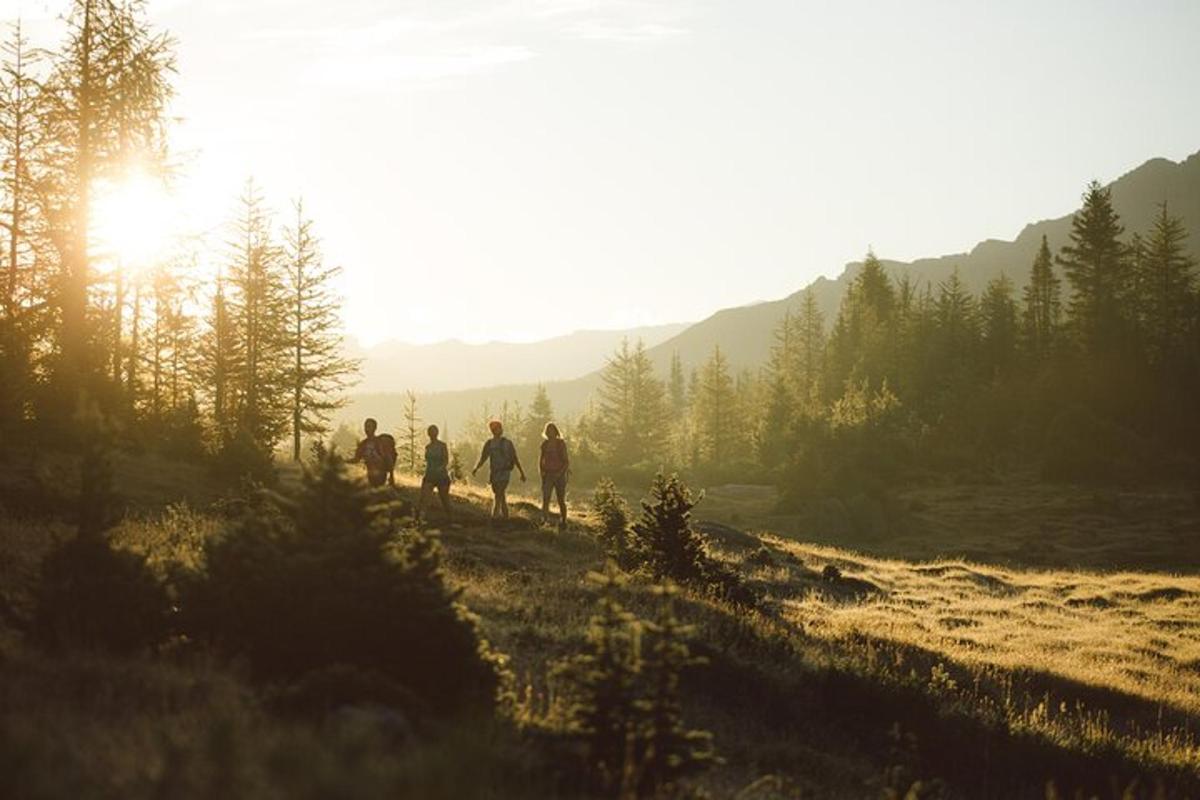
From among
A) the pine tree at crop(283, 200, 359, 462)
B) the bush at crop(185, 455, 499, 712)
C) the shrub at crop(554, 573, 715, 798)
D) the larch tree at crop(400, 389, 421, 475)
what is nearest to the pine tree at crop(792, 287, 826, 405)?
the larch tree at crop(400, 389, 421, 475)

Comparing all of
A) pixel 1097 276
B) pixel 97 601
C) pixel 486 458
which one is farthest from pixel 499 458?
pixel 1097 276

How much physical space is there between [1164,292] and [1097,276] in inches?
263

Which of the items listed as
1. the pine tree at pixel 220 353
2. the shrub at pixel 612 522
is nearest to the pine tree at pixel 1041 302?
the pine tree at pixel 220 353

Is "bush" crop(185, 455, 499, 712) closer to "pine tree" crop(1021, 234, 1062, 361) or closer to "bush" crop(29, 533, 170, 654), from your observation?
"bush" crop(29, 533, 170, 654)

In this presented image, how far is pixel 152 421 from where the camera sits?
2644 centimetres

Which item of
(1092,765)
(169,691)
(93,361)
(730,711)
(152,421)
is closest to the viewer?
(169,691)

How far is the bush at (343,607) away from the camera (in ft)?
21.1

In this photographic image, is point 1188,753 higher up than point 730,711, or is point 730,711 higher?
point 730,711

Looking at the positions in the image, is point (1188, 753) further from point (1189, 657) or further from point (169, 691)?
point (169, 691)

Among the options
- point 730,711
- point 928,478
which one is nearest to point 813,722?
point 730,711

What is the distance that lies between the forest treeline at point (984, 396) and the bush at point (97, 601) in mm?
48849

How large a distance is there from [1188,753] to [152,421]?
26.1m

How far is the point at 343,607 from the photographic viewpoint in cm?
652

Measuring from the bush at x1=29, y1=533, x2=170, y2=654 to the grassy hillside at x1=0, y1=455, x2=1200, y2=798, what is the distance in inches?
9.5
